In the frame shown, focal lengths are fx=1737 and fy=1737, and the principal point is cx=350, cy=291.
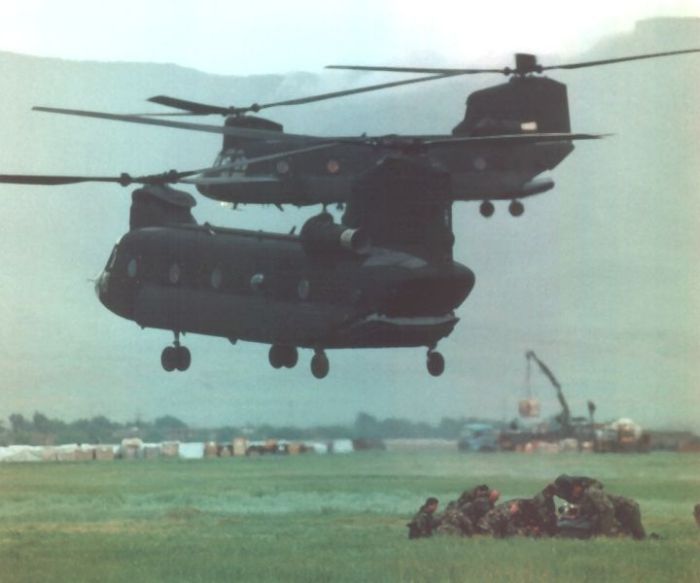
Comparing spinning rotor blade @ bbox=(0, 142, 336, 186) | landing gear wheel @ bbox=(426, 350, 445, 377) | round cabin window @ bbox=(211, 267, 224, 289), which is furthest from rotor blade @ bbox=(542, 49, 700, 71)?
round cabin window @ bbox=(211, 267, 224, 289)

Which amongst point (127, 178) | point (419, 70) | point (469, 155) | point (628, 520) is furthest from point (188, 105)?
point (628, 520)

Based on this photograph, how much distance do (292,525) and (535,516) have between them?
11.5 ft

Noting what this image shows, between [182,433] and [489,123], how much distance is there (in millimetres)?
6059

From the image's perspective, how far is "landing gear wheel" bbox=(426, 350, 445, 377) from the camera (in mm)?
20578

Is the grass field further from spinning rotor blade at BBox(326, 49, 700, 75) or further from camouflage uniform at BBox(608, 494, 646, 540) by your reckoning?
spinning rotor blade at BBox(326, 49, 700, 75)

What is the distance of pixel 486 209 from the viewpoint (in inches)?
914

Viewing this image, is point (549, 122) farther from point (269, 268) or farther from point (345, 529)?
point (345, 529)

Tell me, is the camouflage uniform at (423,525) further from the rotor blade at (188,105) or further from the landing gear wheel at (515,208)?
the rotor blade at (188,105)

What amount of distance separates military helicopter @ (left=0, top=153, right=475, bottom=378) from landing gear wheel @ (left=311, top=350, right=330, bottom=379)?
12 millimetres

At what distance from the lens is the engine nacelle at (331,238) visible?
20234 mm

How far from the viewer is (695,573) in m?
23.9

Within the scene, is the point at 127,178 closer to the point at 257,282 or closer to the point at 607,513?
the point at 257,282

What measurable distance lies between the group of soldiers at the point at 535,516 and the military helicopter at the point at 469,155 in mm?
4511

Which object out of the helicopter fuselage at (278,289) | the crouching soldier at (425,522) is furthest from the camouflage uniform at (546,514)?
the helicopter fuselage at (278,289)
